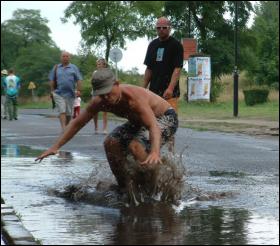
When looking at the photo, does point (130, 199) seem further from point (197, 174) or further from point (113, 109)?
point (197, 174)

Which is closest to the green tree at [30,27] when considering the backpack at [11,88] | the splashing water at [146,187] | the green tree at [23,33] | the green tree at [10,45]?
the green tree at [23,33]

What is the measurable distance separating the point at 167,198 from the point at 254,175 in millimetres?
2629

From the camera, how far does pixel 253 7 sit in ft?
201

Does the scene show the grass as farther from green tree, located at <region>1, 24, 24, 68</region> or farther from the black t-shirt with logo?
green tree, located at <region>1, 24, 24, 68</region>

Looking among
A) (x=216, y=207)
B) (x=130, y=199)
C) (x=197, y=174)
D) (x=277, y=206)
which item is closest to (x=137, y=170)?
(x=130, y=199)

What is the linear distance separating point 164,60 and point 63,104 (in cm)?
635

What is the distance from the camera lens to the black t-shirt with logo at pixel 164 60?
1040 cm

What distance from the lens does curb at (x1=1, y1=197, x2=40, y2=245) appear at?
5.52m

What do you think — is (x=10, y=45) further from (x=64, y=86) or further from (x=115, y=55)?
(x=64, y=86)

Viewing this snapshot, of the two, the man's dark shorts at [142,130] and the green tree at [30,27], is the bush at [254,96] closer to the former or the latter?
the man's dark shorts at [142,130]

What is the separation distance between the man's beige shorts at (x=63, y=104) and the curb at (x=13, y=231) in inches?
383

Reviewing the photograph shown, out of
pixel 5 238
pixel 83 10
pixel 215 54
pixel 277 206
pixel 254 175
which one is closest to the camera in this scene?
pixel 5 238

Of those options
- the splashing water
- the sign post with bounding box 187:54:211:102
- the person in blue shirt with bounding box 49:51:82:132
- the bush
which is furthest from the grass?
the splashing water

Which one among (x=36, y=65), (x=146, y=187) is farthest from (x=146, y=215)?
(x=36, y=65)
